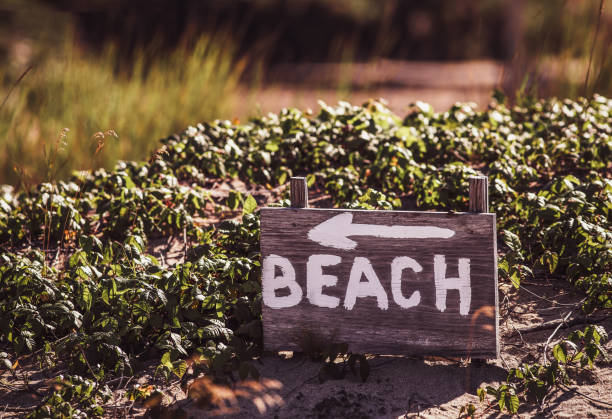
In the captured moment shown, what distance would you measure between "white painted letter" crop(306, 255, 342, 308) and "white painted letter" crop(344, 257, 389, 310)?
0.05 meters

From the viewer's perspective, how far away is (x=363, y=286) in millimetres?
2152

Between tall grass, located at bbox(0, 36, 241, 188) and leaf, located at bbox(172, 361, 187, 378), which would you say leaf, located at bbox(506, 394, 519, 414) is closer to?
leaf, located at bbox(172, 361, 187, 378)

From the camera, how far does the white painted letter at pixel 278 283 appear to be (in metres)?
2.20

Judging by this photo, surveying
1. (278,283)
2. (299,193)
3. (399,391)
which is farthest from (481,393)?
(299,193)

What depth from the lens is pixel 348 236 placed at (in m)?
2.15

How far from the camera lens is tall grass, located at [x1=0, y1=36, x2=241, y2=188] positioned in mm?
4059

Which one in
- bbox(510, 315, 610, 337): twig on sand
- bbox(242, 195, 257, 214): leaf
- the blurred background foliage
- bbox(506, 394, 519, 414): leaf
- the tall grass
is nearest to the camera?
bbox(506, 394, 519, 414): leaf

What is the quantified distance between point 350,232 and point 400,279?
0.75 feet

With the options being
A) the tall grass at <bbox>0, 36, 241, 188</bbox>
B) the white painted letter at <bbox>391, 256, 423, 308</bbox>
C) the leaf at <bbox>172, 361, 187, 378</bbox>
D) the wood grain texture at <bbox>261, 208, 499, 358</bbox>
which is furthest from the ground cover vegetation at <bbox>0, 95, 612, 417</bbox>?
the tall grass at <bbox>0, 36, 241, 188</bbox>

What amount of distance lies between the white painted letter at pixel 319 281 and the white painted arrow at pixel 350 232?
0.18ft

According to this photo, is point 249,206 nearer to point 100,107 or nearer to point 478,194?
point 478,194

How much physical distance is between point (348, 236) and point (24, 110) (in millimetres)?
3316

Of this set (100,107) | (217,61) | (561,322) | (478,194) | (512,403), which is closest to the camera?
(512,403)

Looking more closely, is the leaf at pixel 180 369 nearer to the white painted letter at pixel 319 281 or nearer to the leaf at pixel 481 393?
the white painted letter at pixel 319 281
